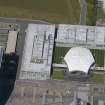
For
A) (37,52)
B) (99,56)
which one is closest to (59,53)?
(37,52)

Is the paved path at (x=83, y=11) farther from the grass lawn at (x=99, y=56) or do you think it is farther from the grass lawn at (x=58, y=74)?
the grass lawn at (x=58, y=74)

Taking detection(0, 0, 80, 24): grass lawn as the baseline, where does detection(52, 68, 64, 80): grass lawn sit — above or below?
below

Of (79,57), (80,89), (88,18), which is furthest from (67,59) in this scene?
(88,18)

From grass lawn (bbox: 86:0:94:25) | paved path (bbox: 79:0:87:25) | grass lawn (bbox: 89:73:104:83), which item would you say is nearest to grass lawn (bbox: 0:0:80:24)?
paved path (bbox: 79:0:87:25)

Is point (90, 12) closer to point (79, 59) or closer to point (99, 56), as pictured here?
point (99, 56)

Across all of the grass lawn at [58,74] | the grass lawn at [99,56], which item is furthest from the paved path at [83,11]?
the grass lawn at [58,74]

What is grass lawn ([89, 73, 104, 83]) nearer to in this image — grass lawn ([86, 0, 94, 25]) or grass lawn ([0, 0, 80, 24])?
grass lawn ([86, 0, 94, 25])
